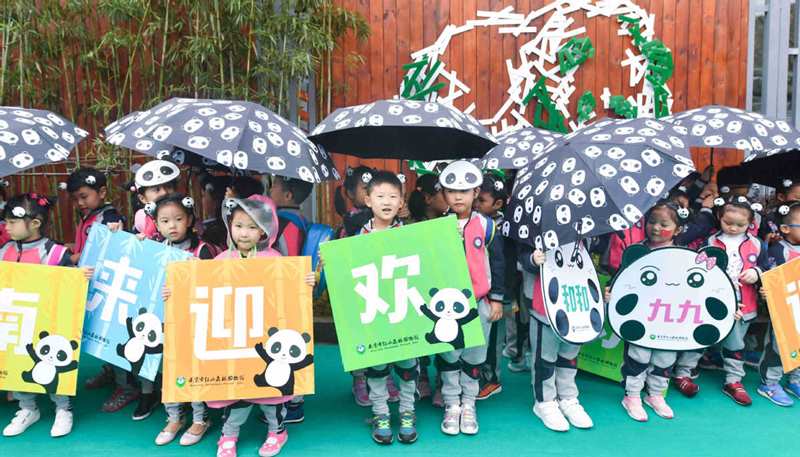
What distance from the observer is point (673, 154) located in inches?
114

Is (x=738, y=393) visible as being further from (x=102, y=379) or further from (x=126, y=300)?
(x=102, y=379)

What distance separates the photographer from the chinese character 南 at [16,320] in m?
3.20

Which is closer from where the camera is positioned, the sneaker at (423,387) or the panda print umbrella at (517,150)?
the sneaker at (423,387)

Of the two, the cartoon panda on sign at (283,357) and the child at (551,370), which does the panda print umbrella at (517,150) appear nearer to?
the child at (551,370)

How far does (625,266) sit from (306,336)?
1.98 m

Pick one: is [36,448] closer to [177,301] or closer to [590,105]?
[177,301]

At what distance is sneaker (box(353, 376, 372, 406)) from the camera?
376 centimetres

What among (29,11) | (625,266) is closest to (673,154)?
(625,266)

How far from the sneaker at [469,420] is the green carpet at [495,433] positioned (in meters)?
0.04

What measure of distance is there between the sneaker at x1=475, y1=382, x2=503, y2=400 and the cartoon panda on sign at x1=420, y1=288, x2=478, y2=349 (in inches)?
36.1

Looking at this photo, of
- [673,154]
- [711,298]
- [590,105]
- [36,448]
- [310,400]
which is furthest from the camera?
[590,105]

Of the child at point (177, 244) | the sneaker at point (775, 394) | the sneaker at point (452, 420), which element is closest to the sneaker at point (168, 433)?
the child at point (177, 244)

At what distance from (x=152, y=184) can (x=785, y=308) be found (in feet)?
13.1

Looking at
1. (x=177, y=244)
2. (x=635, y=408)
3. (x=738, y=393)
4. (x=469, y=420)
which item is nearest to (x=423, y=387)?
(x=469, y=420)
